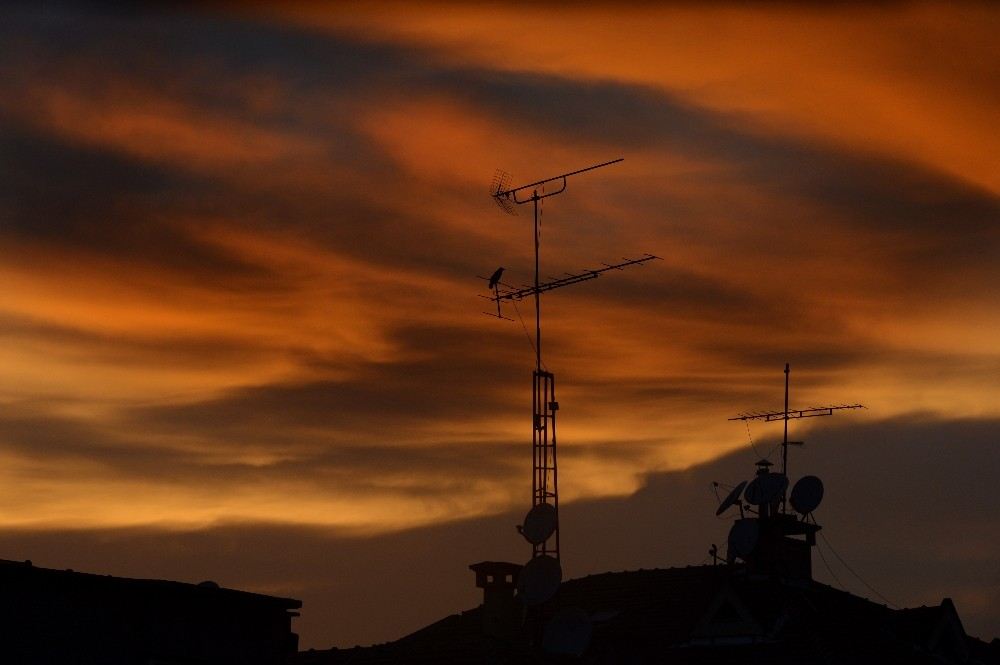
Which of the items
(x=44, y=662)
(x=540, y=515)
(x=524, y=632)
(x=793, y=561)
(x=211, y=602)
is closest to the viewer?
(x=44, y=662)

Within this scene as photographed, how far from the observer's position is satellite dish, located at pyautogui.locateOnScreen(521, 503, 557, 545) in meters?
40.1

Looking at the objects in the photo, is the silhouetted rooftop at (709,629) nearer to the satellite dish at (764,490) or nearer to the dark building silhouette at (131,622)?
the satellite dish at (764,490)

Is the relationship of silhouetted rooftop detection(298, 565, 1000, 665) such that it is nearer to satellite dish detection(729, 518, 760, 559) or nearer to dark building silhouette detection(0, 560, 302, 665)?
satellite dish detection(729, 518, 760, 559)

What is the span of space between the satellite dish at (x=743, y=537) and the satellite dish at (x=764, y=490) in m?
3.08

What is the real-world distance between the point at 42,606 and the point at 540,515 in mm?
14195

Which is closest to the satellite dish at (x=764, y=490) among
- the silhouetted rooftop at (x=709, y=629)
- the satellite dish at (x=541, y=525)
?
the silhouetted rooftop at (x=709, y=629)

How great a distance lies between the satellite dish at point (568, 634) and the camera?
39219 millimetres

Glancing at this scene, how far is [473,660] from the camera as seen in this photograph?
42.8m

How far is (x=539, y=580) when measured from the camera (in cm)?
3975

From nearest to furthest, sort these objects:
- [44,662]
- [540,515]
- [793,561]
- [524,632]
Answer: [44,662], [540,515], [524,632], [793,561]

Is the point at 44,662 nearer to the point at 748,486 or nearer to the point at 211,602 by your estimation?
the point at 211,602

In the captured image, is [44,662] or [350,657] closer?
[44,662]

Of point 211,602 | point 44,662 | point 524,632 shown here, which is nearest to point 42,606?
point 44,662

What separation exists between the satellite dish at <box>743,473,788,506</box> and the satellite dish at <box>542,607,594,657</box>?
1013cm
